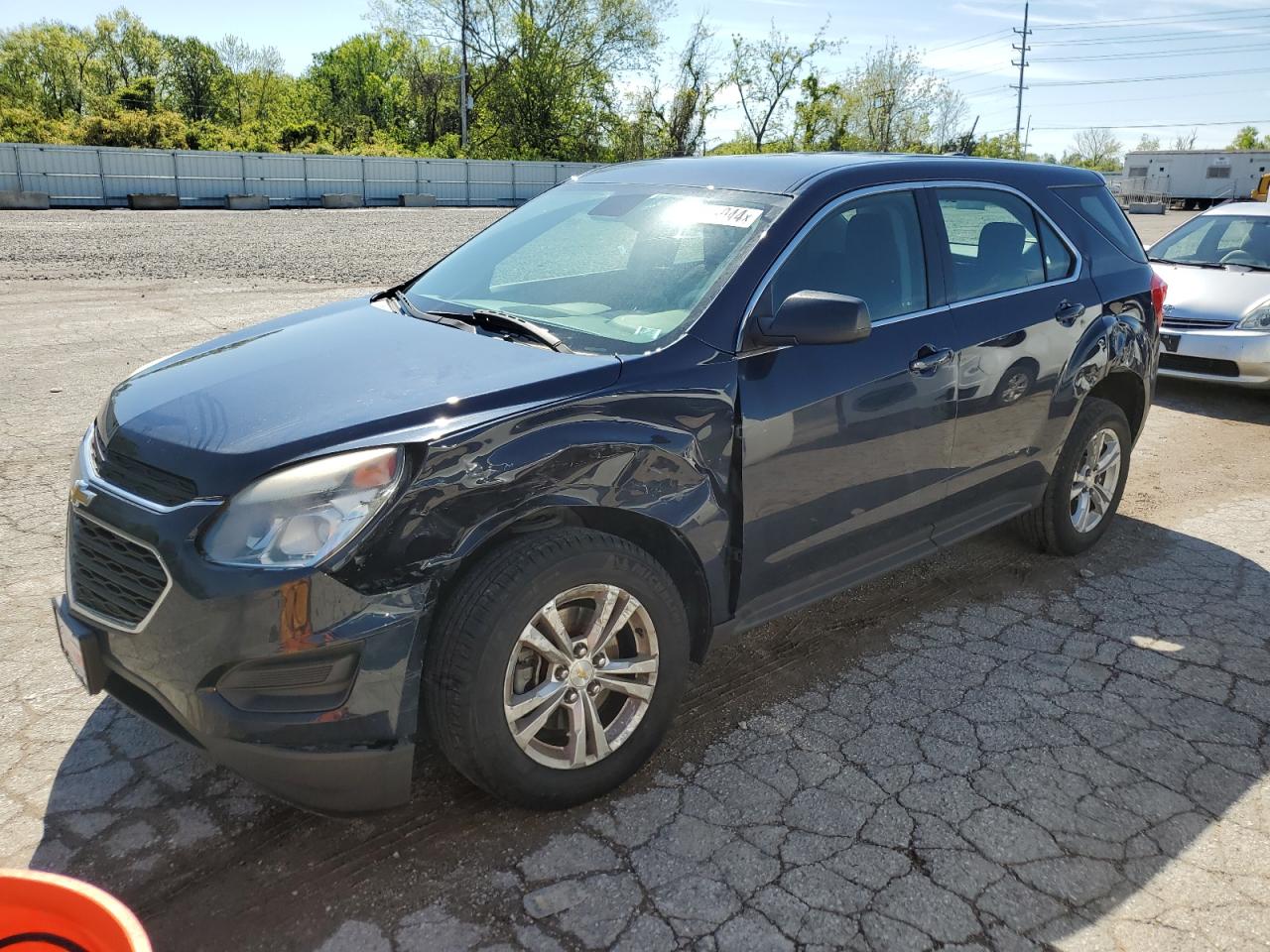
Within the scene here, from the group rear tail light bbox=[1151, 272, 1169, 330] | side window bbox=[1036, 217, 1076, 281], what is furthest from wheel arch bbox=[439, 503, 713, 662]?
rear tail light bbox=[1151, 272, 1169, 330]

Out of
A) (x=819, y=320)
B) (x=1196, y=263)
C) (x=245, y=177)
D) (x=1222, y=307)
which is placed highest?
(x=245, y=177)

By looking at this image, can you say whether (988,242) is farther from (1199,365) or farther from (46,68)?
(46,68)

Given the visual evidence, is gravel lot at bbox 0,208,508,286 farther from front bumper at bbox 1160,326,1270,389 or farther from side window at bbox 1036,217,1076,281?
side window at bbox 1036,217,1076,281

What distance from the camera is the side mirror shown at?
9.89 ft

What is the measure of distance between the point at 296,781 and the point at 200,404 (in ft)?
3.62

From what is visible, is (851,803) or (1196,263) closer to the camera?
(851,803)

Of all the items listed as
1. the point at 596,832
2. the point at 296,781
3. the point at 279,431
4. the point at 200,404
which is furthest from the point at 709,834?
the point at 200,404

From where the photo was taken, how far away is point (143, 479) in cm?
260

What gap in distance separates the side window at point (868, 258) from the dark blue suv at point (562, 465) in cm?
1

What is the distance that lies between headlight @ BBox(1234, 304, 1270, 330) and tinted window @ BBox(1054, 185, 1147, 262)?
13.1ft

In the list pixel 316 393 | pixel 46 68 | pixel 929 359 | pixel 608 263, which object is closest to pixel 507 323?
pixel 608 263

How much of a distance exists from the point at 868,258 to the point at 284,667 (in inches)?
95.9

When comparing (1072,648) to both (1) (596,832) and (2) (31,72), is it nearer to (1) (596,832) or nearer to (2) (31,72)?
(1) (596,832)

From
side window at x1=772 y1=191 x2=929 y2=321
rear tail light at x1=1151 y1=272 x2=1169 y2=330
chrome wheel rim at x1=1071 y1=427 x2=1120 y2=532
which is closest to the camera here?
side window at x1=772 y1=191 x2=929 y2=321
